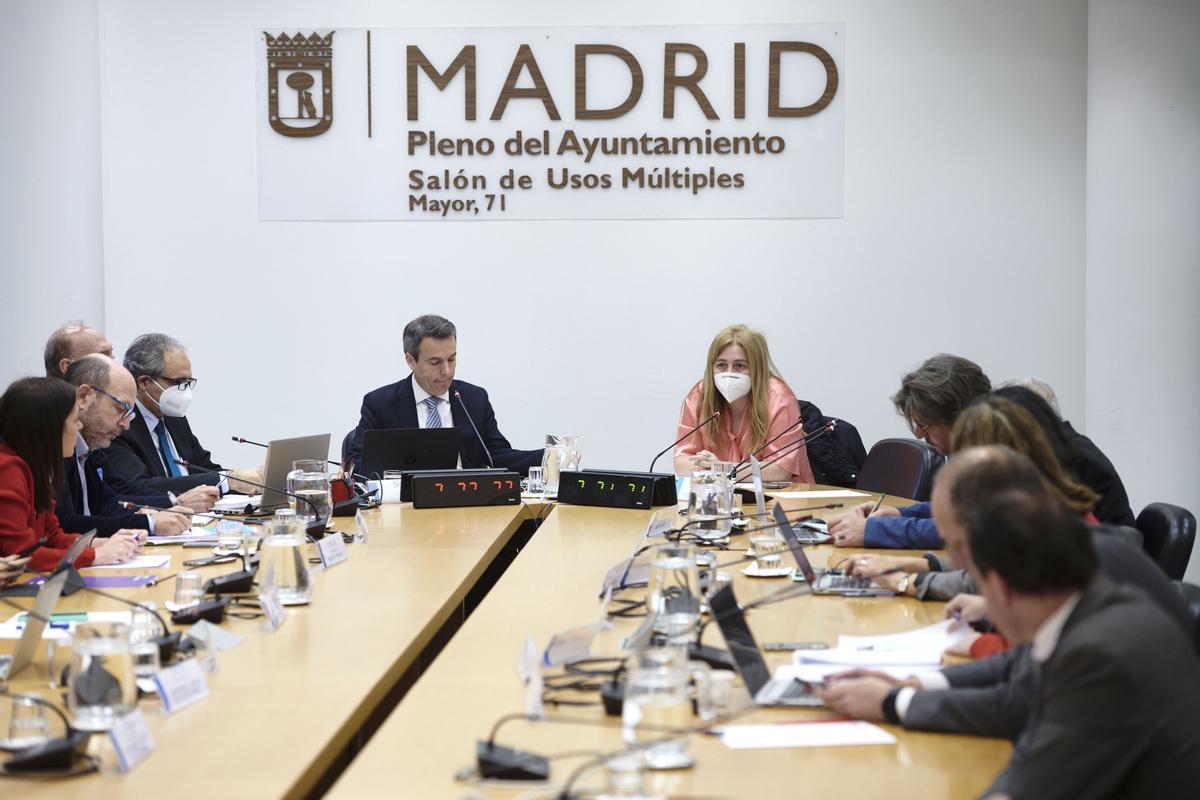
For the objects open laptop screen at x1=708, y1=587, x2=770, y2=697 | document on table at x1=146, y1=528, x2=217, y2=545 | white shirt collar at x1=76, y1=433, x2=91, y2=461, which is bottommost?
document on table at x1=146, y1=528, x2=217, y2=545

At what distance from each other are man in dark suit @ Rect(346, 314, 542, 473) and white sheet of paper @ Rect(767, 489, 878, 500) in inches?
46.1

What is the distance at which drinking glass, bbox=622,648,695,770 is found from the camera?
1819 millimetres

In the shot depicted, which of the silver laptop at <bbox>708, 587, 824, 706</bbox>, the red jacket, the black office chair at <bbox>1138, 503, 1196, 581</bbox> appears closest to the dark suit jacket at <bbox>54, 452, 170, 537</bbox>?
the red jacket

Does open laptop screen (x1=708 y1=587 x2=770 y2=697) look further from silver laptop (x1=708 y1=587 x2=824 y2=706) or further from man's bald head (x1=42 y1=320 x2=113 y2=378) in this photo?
man's bald head (x1=42 y1=320 x2=113 y2=378)

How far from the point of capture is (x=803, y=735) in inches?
74.1

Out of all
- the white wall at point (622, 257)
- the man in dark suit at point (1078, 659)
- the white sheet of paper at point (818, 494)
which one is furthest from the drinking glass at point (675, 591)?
the white wall at point (622, 257)

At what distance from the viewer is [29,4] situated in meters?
6.22

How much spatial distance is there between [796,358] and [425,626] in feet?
13.1

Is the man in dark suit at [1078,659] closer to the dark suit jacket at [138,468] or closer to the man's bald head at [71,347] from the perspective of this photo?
the dark suit jacket at [138,468]

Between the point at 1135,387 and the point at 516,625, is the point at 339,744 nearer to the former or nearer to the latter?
the point at 516,625

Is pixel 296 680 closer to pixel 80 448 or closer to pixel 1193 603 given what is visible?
pixel 1193 603

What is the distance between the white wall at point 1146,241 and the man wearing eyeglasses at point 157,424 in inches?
154

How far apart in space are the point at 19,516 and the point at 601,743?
2108 mm

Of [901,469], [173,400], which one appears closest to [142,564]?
[173,400]
